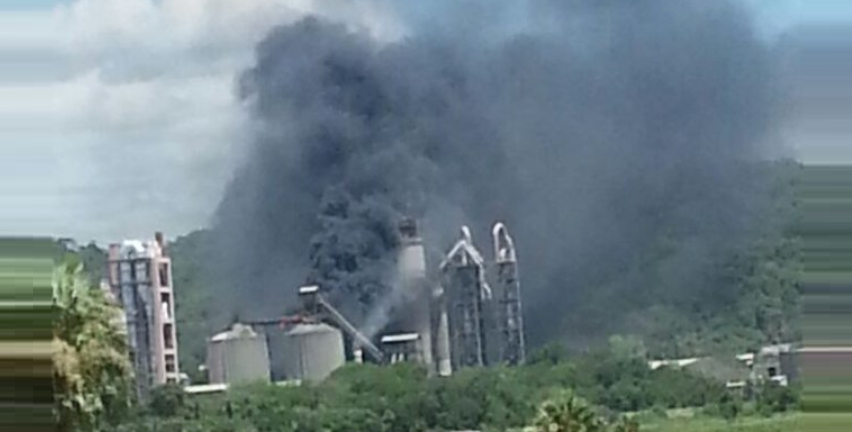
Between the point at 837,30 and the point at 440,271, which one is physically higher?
the point at 837,30

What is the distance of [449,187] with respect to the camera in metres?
3.52

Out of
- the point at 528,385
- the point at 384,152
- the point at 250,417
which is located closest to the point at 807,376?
the point at 528,385

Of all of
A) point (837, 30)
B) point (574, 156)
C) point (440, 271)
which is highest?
point (837, 30)

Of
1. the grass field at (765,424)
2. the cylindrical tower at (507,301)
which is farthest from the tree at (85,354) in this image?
the grass field at (765,424)

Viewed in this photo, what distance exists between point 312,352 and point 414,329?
26 centimetres

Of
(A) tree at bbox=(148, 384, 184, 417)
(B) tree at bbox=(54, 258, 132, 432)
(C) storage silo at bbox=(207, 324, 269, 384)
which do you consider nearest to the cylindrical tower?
(C) storage silo at bbox=(207, 324, 269, 384)

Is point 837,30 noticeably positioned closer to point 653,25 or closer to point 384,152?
point 653,25

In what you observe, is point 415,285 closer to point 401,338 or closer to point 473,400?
point 401,338

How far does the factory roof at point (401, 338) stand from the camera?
11.7 feet

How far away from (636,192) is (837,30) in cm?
60

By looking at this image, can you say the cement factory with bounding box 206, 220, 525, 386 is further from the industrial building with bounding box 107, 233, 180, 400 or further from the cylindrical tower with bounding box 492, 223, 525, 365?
the industrial building with bounding box 107, 233, 180, 400

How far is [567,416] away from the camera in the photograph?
3520 millimetres

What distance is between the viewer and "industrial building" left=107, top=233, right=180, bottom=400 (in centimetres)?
360

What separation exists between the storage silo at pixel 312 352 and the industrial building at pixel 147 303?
0.94 ft
